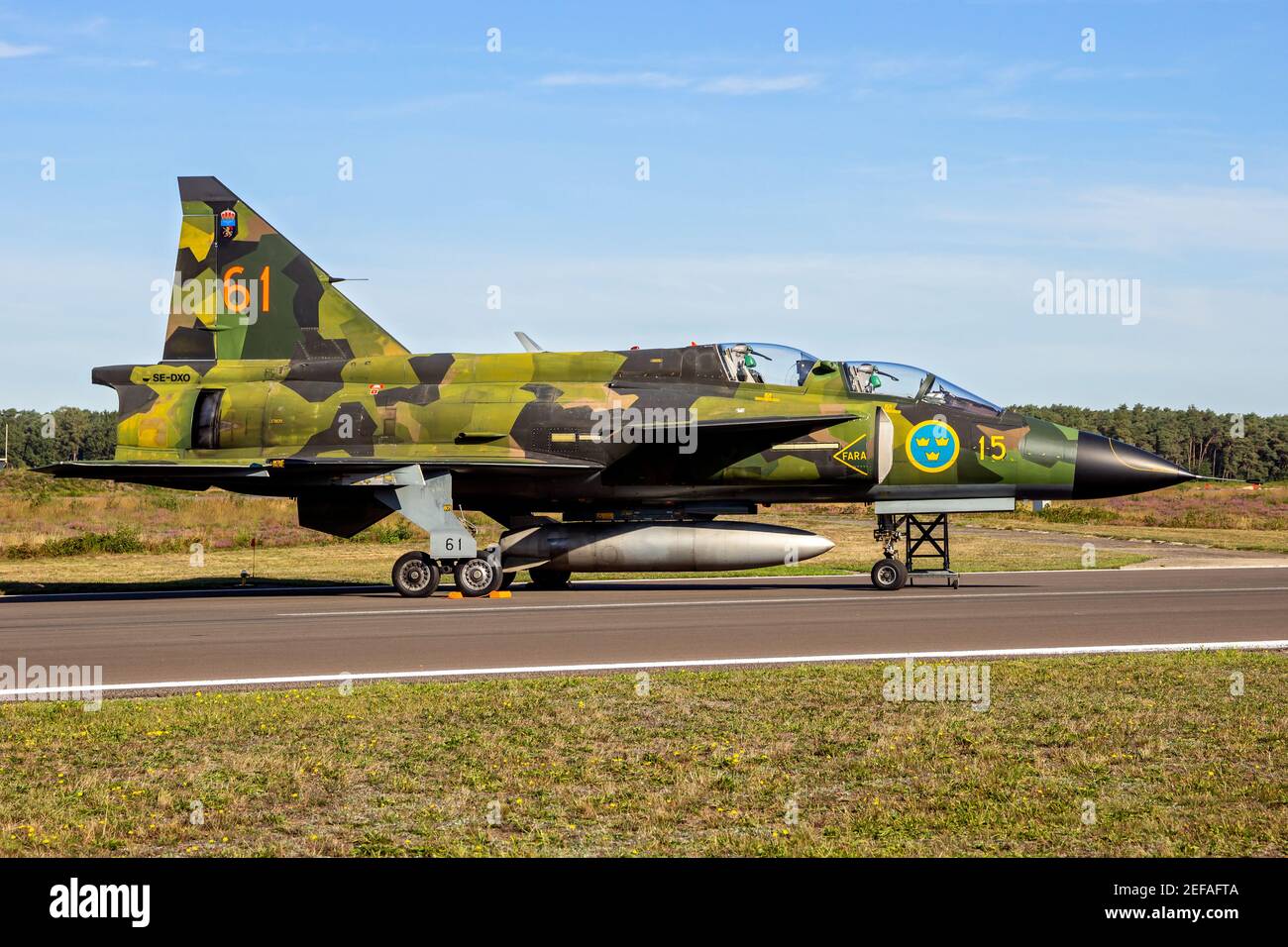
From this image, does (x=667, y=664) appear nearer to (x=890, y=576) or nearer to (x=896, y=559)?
(x=890, y=576)

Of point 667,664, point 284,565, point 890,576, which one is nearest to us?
point 667,664

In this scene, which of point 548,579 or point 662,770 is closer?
point 662,770

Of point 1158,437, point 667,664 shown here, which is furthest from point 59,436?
point 667,664

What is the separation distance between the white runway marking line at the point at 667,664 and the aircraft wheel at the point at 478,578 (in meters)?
8.88

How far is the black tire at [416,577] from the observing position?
70.4 ft

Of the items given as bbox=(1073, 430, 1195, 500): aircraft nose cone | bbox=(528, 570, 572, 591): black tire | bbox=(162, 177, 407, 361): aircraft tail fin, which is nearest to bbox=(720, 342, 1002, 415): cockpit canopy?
bbox=(1073, 430, 1195, 500): aircraft nose cone

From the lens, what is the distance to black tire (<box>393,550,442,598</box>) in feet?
70.4

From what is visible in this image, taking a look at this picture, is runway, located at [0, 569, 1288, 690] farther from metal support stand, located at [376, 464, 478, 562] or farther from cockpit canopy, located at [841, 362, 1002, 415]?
cockpit canopy, located at [841, 362, 1002, 415]

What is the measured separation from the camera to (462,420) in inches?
879

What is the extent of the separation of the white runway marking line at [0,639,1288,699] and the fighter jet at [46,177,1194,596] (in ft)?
23.8

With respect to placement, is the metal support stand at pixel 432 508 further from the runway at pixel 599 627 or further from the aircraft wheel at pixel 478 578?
the runway at pixel 599 627

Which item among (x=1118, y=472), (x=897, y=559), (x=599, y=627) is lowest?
(x=599, y=627)

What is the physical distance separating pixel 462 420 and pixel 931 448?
806cm

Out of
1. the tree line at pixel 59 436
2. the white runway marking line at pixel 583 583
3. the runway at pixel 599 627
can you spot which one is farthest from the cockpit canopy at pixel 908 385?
the tree line at pixel 59 436
